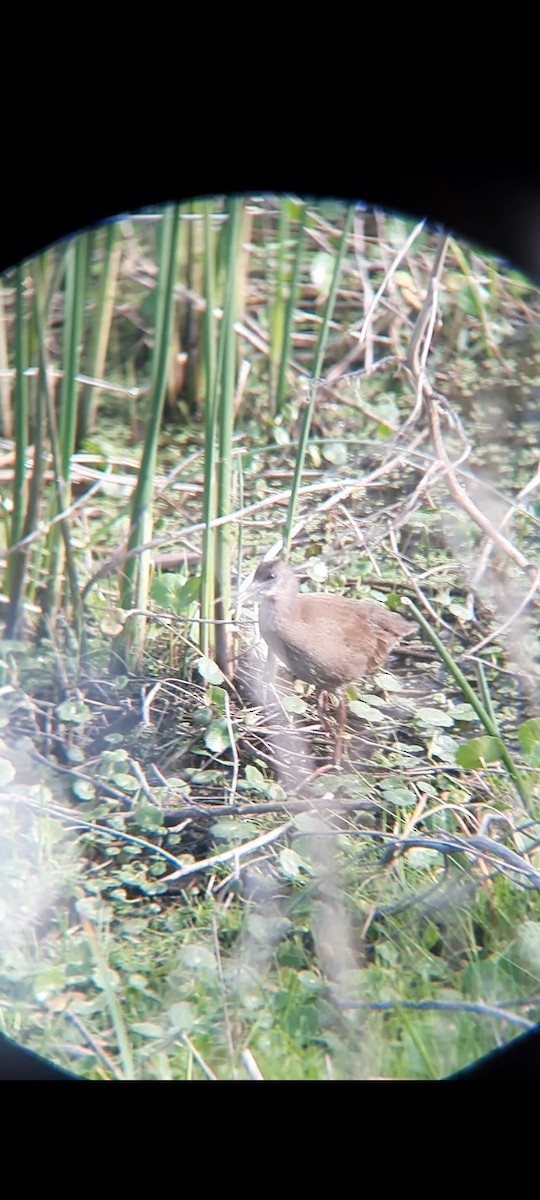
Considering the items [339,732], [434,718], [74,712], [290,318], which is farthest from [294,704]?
[290,318]

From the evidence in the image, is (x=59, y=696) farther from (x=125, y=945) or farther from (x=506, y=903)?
(x=506, y=903)

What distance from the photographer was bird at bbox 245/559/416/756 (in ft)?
4.95

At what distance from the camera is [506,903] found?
1.33 metres

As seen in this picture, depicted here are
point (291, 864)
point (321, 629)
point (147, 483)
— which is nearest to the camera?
point (291, 864)

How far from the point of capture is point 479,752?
143 centimetres

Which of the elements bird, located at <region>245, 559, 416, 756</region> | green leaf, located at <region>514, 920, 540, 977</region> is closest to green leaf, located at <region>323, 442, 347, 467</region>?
bird, located at <region>245, 559, 416, 756</region>

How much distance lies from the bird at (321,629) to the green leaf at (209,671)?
96 millimetres

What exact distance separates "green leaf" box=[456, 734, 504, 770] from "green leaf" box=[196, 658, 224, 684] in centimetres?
35

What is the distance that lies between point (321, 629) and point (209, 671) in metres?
0.21

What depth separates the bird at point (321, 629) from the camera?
4.95 ft

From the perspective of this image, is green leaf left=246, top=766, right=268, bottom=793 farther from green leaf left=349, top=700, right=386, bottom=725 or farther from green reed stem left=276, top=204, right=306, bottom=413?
green reed stem left=276, top=204, right=306, bottom=413

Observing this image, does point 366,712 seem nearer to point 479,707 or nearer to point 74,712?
point 479,707
